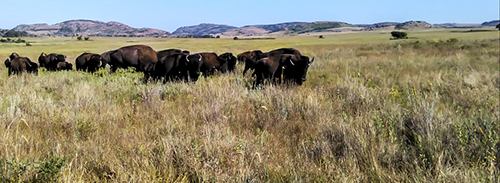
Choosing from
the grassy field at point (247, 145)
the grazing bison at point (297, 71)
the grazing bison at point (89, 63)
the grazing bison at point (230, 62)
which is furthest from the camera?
the grazing bison at point (230, 62)

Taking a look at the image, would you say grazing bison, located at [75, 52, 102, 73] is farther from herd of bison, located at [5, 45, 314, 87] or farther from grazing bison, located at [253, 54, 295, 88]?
grazing bison, located at [253, 54, 295, 88]

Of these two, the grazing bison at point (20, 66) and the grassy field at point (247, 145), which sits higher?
the grazing bison at point (20, 66)

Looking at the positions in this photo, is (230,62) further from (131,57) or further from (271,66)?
(271,66)

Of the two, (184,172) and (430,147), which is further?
(430,147)

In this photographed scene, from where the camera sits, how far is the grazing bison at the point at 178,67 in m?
10.9

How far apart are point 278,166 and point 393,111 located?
2.75 meters

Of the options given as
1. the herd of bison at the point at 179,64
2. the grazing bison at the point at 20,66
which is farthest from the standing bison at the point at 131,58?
the grazing bison at the point at 20,66

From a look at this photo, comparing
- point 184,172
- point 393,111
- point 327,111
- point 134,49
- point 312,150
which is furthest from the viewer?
point 134,49

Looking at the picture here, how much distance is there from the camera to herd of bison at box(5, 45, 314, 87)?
9.55 meters

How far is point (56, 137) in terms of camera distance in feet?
12.3

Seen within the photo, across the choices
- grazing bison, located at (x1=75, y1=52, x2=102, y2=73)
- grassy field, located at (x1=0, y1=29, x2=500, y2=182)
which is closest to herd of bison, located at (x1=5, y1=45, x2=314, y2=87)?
grazing bison, located at (x1=75, y1=52, x2=102, y2=73)

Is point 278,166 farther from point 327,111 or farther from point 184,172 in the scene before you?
point 327,111

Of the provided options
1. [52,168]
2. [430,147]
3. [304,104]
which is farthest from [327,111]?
[52,168]

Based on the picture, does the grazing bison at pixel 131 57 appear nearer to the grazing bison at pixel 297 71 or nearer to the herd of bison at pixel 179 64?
the herd of bison at pixel 179 64
